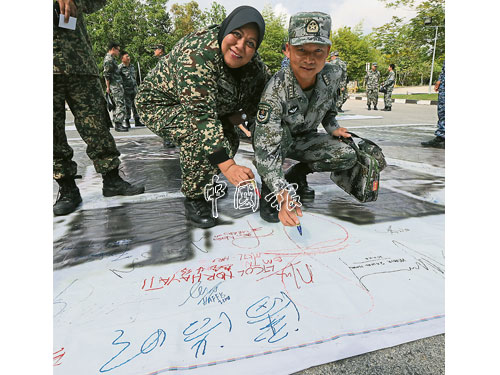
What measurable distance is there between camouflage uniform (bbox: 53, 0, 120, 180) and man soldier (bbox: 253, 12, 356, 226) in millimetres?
1093

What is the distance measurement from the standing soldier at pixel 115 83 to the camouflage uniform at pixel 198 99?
3.92m

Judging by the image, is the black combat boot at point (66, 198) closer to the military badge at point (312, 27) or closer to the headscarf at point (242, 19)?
the headscarf at point (242, 19)

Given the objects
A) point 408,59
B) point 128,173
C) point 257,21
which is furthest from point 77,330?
point 408,59

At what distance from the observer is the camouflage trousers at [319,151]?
1.80 meters

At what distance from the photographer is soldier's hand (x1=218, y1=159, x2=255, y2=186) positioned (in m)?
1.24

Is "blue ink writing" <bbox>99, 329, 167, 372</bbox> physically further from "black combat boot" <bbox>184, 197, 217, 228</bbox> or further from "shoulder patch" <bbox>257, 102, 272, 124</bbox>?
"shoulder patch" <bbox>257, 102, 272, 124</bbox>

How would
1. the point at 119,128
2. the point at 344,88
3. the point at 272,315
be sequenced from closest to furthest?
the point at 272,315 → the point at 344,88 → the point at 119,128

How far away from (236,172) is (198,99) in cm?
43

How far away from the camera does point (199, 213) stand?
1.76 m

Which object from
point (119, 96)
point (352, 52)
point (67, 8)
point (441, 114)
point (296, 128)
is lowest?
point (296, 128)

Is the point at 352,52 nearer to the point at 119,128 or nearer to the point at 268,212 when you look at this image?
the point at 119,128

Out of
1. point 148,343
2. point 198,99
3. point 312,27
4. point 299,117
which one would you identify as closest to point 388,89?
point 299,117

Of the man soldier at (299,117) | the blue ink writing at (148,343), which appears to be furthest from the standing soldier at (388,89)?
the blue ink writing at (148,343)

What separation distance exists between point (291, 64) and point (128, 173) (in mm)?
1827
